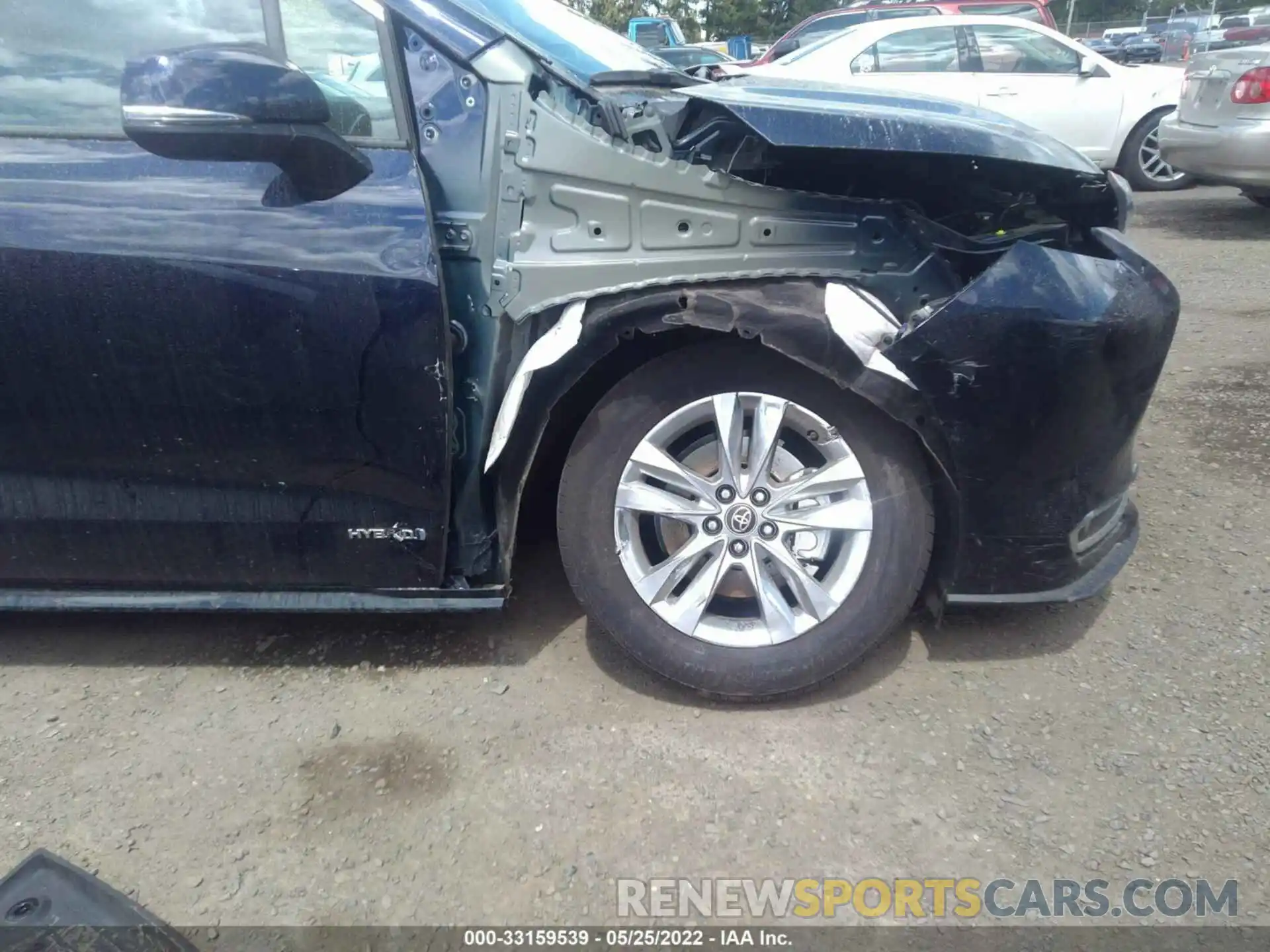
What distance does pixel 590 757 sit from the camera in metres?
2.37

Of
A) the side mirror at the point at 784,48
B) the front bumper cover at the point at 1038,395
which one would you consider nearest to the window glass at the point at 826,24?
the side mirror at the point at 784,48

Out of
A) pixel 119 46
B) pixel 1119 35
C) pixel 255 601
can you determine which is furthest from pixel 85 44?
pixel 1119 35

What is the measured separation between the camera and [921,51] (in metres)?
8.68

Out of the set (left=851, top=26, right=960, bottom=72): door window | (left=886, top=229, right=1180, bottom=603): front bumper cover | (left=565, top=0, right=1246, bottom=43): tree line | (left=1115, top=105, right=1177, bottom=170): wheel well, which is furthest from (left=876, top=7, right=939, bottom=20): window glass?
(left=565, top=0, right=1246, bottom=43): tree line

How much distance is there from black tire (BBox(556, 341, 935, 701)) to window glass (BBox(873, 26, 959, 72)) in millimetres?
7305

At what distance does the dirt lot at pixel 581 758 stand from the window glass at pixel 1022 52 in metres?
6.80

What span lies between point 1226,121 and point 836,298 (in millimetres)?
6846

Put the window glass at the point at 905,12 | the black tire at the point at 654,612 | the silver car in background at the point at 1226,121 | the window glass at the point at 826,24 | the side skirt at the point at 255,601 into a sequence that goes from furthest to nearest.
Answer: the window glass at the point at 826,24 < the window glass at the point at 905,12 < the silver car in background at the point at 1226,121 < the side skirt at the point at 255,601 < the black tire at the point at 654,612

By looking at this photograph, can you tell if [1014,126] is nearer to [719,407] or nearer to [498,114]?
[719,407]

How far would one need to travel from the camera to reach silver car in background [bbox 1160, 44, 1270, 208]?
7.30 m

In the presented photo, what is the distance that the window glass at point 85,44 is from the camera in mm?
2230

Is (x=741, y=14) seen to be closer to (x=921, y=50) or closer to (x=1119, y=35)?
(x=1119, y=35)

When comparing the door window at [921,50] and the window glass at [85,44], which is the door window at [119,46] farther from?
the door window at [921,50]

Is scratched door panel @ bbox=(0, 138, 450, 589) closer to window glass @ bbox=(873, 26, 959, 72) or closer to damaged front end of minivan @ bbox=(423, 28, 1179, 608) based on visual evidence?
damaged front end of minivan @ bbox=(423, 28, 1179, 608)
